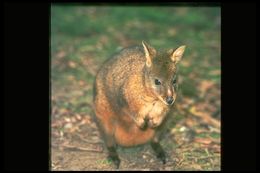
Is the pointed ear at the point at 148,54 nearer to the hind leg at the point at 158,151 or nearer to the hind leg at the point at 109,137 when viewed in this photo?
the hind leg at the point at 109,137

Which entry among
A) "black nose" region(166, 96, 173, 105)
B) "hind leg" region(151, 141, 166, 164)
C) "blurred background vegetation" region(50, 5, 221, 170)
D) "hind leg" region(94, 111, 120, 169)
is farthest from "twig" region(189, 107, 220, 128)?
"black nose" region(166, 96, 173, 105)

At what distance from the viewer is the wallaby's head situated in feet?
17.9

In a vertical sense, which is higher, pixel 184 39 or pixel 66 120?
pixel 184 39

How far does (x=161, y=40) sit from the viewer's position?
981cm

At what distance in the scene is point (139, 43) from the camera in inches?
379

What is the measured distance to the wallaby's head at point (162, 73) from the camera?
5.45 meters

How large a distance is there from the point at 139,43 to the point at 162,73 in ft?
13.7

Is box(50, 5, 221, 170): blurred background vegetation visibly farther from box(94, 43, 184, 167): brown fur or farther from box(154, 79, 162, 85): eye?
box(154, 79, 162, 85): eye

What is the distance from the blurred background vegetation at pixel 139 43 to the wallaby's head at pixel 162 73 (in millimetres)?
1083

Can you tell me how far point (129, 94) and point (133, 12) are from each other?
18.0 feet

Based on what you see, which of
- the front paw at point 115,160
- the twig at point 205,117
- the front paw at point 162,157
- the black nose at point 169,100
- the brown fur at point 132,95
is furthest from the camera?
the twig at point 205,117

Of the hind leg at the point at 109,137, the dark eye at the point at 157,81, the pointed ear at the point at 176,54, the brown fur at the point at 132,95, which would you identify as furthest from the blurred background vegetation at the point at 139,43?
the pointed ear at the point at 176,54

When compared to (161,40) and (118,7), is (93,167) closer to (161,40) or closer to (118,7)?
(161,40)
